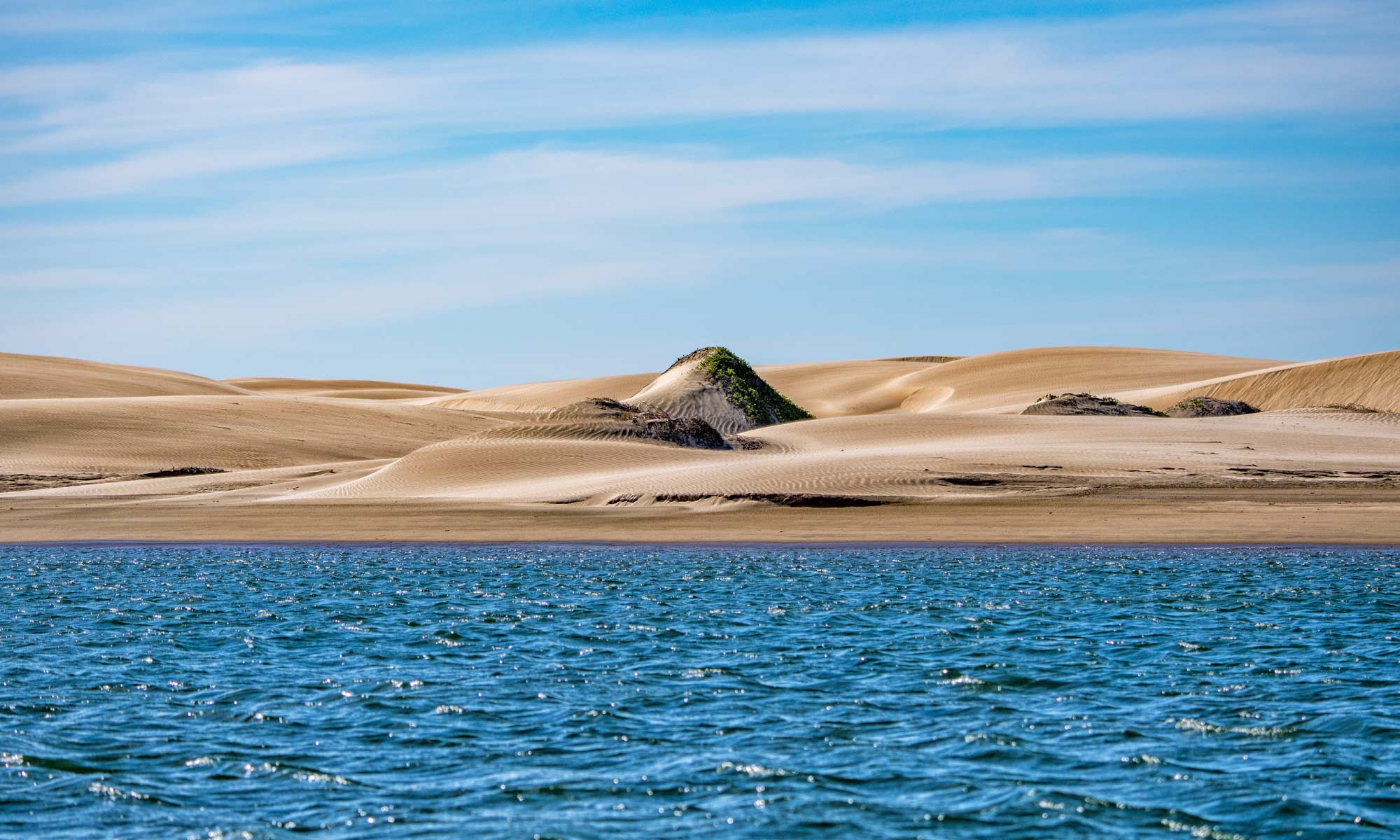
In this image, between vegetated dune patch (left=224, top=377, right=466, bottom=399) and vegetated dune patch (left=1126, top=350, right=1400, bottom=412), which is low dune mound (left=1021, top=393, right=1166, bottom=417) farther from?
vegetated dune patch (left=224, top=377, right=466, bottom=399)

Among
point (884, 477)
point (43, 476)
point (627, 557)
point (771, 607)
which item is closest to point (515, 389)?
point (43, 476)

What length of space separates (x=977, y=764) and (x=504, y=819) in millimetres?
3218

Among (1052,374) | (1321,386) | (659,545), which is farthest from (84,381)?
(1321,386)

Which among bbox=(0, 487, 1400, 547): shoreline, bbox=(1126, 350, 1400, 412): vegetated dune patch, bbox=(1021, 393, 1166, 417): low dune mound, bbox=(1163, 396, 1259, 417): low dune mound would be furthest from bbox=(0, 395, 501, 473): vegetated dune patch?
bbox=(1126, 350, 1400, 412): vegetated dune patch

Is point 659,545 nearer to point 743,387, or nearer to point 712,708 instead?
point 712,708

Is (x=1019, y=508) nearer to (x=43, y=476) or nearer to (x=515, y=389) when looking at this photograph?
(x=43, y=476)

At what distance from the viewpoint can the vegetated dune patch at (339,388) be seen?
12312cm

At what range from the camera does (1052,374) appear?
89125 mm

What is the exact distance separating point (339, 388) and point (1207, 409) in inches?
4018

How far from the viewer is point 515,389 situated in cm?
11075

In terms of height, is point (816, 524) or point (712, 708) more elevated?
point (816, 524)

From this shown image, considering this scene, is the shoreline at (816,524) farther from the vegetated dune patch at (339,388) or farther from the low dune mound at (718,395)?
the vegetated dune patch at (339,388)

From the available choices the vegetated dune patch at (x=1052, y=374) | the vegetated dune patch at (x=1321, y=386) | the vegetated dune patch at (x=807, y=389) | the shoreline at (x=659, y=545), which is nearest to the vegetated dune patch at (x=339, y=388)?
the vegetated dune patch at (x=807, y=389)

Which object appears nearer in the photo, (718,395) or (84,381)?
(718,395)
